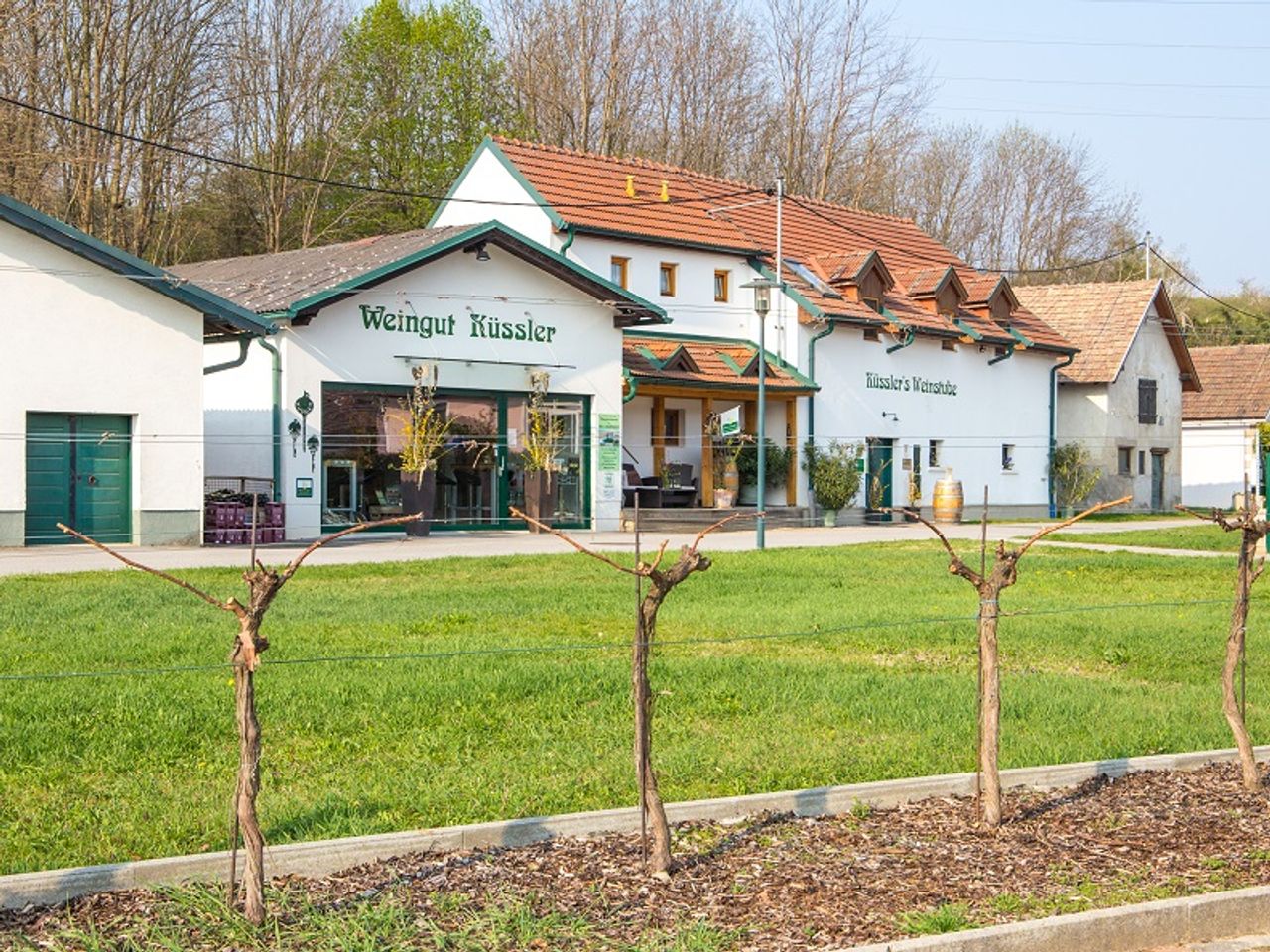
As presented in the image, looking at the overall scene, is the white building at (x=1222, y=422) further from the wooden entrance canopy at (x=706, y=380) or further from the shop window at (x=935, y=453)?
the wooden entrance canopy at (x=706, y=380)

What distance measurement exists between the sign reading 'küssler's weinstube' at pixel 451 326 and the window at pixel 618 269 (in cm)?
360

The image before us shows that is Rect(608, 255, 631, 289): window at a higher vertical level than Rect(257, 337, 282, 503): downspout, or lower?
higher

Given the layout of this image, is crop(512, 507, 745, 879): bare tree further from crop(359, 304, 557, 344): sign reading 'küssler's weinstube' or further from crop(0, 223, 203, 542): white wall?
crop(359, 304, 557, 344): sign reading 'küssler's weinstube'

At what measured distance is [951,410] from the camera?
130 ft

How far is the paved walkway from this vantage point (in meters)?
20.5

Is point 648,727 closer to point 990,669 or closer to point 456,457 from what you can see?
point 990,669

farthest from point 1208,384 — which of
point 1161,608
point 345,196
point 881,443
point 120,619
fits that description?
point 120,619

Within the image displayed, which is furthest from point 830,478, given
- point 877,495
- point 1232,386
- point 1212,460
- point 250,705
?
point 250,705

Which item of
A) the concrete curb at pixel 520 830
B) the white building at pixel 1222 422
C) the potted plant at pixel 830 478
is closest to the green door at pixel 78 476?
the potted plant at pixel 830 478

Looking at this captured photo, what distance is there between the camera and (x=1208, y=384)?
2148 inches

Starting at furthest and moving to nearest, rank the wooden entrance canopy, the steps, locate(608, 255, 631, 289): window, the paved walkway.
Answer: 1. locate(608, 255, 631, 289): window
2. the wooden entrance canopy
3. the steps
4. the paved walkway

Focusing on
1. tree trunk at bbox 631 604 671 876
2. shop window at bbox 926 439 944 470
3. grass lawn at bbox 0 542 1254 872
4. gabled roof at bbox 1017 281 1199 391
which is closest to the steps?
shop window at bbox 926 439 944 470

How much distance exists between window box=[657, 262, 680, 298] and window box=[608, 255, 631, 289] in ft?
3.10

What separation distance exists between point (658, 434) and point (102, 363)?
527 inches
